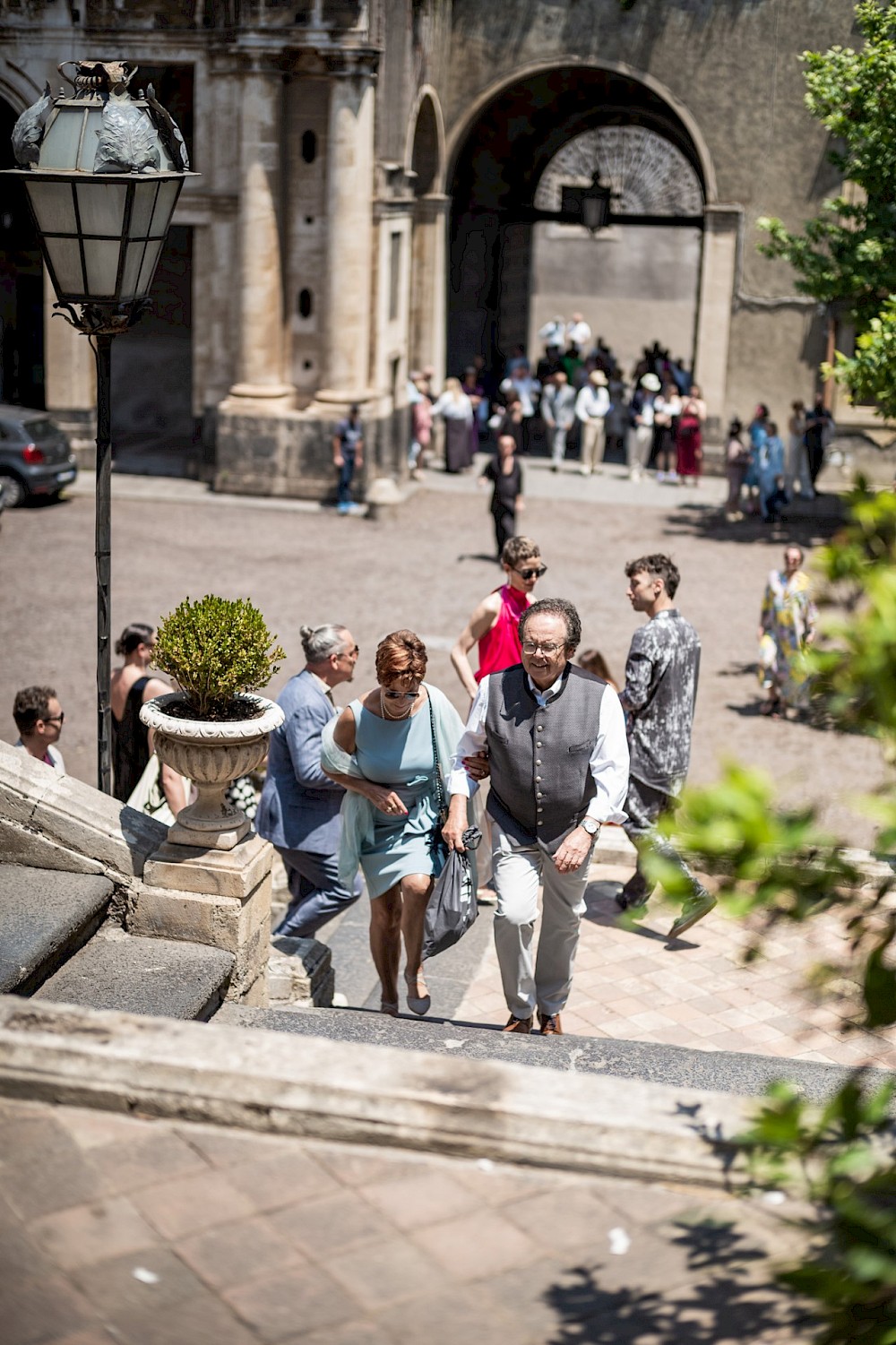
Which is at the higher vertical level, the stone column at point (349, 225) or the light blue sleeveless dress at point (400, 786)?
the stone column at point (349, 225)

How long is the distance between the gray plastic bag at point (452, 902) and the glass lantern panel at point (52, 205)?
2990 mm

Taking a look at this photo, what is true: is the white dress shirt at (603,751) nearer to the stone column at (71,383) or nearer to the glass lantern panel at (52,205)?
the glass lantern panel at (52,205)

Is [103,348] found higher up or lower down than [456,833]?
higher up

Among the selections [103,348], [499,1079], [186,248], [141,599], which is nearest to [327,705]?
[103,348]

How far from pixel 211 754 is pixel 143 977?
79 cm

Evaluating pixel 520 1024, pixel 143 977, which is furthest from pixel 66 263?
pixel 520 1024

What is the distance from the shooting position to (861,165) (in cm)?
1834

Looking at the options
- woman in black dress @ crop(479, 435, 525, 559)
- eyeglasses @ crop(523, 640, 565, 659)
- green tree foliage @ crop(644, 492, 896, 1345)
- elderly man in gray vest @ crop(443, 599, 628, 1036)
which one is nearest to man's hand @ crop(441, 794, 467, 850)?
elderly man in gray vest @ crop(443, 599, 628, 1036)

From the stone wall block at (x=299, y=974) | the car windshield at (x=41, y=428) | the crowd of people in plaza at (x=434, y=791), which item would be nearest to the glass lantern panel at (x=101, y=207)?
the crowd of people in plaza at (x=434, y=791)

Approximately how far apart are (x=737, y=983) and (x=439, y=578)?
1099 centimetres

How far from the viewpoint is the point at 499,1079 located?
4.47 metres

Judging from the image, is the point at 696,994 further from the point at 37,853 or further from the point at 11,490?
the point at 11,490

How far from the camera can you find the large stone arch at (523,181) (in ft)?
84.4

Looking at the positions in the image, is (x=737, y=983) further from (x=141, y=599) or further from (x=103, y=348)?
(x=141, y=599)
